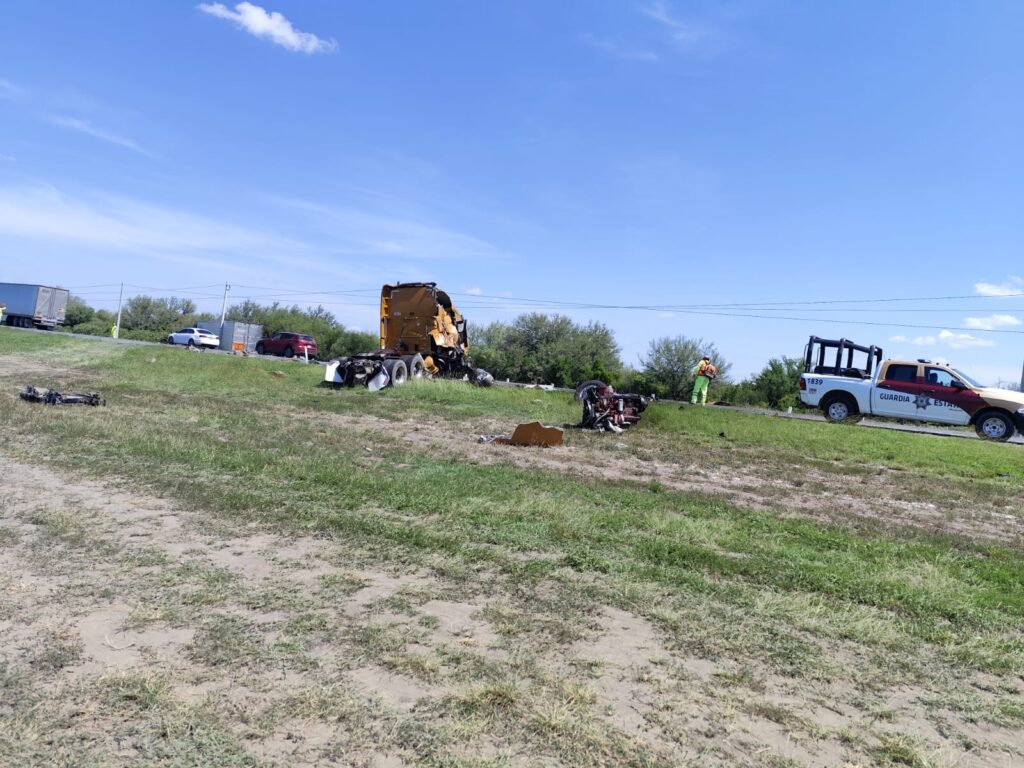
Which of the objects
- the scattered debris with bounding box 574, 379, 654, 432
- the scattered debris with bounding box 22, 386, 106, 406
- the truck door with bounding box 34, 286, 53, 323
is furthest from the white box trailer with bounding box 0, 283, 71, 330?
the scattered debris with bounding box 574, 379, 654, 432

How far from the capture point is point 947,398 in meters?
18.2

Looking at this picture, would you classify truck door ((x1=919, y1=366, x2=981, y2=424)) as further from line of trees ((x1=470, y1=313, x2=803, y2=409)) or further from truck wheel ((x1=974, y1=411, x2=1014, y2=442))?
line of trees ((x1=470, y1=313, x2=803, y2=409))

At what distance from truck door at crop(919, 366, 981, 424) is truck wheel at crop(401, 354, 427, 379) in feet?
45.9

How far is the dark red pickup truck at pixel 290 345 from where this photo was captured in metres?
46.0

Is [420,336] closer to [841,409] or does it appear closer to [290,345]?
[841,409]

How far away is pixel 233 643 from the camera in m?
3.72

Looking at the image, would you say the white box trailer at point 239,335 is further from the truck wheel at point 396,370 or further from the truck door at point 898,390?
the truck door at point 898,390

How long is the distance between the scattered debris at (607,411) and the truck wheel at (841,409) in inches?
248

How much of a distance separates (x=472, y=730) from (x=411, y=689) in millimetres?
446

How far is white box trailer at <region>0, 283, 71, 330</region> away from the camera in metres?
53.5

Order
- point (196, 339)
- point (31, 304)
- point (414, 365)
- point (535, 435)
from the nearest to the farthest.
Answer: point (535, 435) < point (414, 365) < point (196, 339) < point (31, 304)

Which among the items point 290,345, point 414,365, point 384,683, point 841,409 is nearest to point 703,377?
point 841,409

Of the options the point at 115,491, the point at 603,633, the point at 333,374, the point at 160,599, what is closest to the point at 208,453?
the point at 115,491

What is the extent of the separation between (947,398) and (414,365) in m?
14.6
